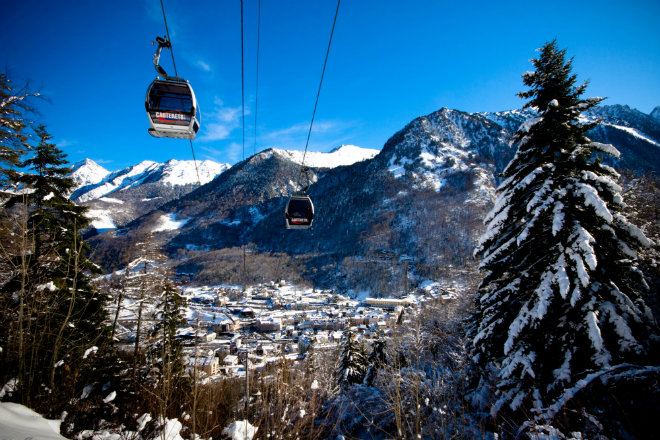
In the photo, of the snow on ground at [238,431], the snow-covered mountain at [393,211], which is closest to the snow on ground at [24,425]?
the snow on ground at [238,431]

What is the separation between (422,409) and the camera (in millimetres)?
4680

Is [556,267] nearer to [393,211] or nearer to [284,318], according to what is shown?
[284,318]

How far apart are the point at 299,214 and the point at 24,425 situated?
8763 millimetres

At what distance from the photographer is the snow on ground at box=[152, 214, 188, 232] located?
177438mm

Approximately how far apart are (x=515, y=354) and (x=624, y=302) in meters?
1.94

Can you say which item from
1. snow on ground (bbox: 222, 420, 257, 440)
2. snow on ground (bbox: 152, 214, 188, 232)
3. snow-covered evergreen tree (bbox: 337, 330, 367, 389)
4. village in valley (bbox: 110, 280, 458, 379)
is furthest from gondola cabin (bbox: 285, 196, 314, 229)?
snow on ground (bbox: 152, 214, 188, 232)

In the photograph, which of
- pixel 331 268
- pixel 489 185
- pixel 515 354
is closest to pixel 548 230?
pixel 515 354

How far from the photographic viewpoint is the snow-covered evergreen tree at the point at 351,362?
12.8 meters

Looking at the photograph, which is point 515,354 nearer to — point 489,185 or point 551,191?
point 551,191

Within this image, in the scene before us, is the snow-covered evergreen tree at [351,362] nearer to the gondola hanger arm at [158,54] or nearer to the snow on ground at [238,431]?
the snow on ground at [238,431]

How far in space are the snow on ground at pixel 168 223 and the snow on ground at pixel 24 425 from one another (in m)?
195

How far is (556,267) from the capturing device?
4.92 m

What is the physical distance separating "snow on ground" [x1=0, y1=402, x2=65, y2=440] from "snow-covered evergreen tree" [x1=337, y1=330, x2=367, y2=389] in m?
11.5

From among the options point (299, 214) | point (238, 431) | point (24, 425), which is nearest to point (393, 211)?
point (299, 214)
